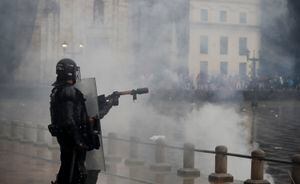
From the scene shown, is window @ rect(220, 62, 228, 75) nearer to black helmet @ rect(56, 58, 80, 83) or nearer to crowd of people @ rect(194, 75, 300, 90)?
crowd of people @ rect(194, 75, 300, 90)

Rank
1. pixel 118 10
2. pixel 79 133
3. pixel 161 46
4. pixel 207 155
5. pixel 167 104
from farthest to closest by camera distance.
Answer: 1. pixel 118 10
2. pixel 167 104
3. pixel 161 46
4. pixel 207 155
5. pixel 79 133

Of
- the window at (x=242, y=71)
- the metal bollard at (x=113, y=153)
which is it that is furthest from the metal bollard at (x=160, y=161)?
the window at (x=242, y=71)

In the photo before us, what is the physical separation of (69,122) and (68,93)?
0.36m

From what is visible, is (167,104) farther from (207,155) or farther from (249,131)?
(207,155)

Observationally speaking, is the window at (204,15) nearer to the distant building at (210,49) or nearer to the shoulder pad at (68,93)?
the distant building at (210,49)

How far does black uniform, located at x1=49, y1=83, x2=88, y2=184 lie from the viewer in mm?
7738

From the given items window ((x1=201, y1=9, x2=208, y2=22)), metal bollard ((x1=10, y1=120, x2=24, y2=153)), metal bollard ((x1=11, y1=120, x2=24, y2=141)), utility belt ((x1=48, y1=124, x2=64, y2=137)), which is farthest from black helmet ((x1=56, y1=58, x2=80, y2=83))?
window ((x1=201, y1=9, x2=208, y2=22))

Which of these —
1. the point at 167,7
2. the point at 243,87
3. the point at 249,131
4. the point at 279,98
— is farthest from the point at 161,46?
the point at 279,98

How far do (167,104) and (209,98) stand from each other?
3849mm

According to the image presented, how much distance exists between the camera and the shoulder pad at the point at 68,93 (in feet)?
25.4

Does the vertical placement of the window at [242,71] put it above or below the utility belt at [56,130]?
above

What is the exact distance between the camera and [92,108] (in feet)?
27.8

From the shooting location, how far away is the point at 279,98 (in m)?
45.8

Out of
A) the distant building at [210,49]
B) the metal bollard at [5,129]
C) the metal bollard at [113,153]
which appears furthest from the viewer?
the distant building at [210,49]
